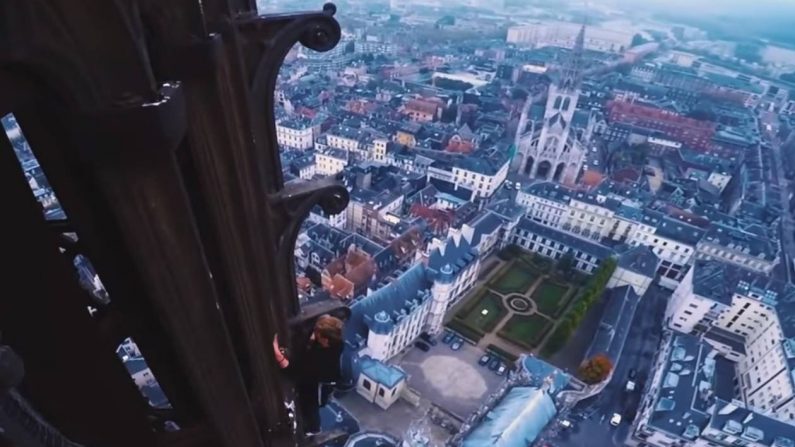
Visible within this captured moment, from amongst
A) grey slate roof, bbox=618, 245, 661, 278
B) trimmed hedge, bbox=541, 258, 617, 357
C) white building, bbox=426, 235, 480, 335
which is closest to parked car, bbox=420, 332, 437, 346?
white building, bbox=426, 235, 480, 335

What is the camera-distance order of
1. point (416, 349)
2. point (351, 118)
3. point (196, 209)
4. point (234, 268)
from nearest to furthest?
1. point (196, 209)
2. point (234, 268)
3. point (416, 349)
4. point (351, 118)

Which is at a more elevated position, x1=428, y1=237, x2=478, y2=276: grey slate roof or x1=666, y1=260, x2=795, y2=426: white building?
x1=428, y1=237, x2=478, y2=276: grey slate roof

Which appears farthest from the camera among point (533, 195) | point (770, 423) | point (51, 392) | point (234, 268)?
point (533, 195)

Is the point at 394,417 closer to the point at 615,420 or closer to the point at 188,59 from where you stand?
the point at 615,420

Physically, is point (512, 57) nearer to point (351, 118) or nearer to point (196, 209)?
point (351, 118)

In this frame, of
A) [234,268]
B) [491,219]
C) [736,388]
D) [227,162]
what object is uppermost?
[227,162]

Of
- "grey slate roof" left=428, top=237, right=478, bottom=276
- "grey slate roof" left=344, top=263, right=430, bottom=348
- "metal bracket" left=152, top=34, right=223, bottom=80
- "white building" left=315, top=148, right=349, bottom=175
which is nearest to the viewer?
"metal bracket" left=152, top=34, right=223, bottom=80

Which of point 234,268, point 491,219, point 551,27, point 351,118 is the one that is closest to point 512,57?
point 551,27

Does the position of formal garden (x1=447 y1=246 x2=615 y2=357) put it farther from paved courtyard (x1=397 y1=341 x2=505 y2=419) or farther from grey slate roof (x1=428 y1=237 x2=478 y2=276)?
grey slate roof (x1=428 y1=237 x2=478 y2=276)
